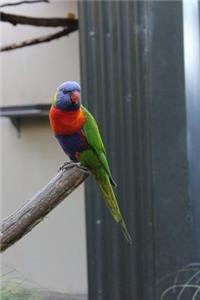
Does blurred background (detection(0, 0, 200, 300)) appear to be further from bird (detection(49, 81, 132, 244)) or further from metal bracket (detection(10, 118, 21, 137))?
metal bracket (detection(10, 118, 21, 137))

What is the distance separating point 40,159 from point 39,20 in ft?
3.24

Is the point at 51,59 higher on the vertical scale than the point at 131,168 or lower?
higher

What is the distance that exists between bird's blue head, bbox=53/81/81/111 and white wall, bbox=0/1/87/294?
2.09m

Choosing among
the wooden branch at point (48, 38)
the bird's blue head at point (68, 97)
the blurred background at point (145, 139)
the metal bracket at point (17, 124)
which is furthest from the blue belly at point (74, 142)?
the metal bracket at point (17, 124)

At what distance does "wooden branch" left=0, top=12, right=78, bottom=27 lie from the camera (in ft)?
10.8

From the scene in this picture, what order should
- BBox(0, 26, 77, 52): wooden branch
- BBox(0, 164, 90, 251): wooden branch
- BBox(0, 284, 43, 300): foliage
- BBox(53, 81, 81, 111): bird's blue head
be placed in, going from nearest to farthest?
BBox(0, 164, 90, 251): wooden branch
BBox(53, 81, 81, 111): bird's blue head
BBox(0, 284, 43, 300): foliage
BBox(0, 26, 77, 52): wooden branch

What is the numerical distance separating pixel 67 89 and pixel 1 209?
2628 mm

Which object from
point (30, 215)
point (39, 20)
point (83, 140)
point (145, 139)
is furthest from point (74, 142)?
point (39, 20)

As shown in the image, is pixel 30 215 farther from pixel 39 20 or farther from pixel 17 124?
pixel 17 124

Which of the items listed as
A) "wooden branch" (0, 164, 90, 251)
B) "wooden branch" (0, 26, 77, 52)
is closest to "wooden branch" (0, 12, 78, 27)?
→ "wooden branch" (0, 26, 77, 52)

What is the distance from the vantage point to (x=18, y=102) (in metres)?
4.15

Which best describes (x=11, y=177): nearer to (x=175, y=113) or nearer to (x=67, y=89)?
(x=175, y=113)

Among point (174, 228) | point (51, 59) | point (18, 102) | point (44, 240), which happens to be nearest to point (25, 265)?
point (44, 240)

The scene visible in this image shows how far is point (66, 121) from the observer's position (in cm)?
184
